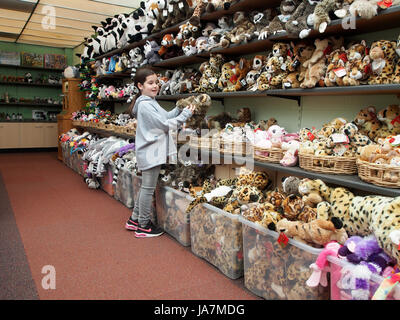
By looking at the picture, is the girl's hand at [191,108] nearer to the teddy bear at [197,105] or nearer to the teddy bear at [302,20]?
the teddy bear at [197,105]

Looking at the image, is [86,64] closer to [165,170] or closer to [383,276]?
[165,170]

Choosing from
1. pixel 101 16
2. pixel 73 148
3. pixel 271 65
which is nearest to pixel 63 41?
pixel 101 16

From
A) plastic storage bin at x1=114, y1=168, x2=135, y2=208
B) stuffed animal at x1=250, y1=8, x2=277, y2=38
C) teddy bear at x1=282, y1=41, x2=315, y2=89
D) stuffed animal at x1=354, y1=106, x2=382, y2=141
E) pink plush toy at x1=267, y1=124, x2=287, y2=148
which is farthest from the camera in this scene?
plastic storage bin at x1=114, y1=168, x2=135, y2=208

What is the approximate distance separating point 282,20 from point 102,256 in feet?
6.69

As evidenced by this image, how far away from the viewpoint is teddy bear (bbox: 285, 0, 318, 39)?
1920 millimetres

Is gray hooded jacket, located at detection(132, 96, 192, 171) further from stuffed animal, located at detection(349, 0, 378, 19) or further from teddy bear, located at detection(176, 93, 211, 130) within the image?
stuffed animal, located at detection(349, 0, 378, 19)

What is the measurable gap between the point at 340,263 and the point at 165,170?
1.80 metres

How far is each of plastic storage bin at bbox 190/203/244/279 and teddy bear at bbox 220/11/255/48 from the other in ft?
3.98

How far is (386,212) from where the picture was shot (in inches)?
55.1

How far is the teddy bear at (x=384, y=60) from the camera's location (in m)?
1.66

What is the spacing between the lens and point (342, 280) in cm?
144

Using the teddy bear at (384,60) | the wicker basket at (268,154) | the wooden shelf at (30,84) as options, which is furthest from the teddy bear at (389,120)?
the wooden shelf at (30,84)

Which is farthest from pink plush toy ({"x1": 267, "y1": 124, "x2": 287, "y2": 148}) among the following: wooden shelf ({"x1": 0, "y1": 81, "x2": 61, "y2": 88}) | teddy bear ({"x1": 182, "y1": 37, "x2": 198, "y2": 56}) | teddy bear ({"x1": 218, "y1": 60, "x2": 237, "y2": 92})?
wooden shelf ({"x1": 0, "y1": 81, "x2": 61, "y2": 88})

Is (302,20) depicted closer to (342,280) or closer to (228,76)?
(228,76)
